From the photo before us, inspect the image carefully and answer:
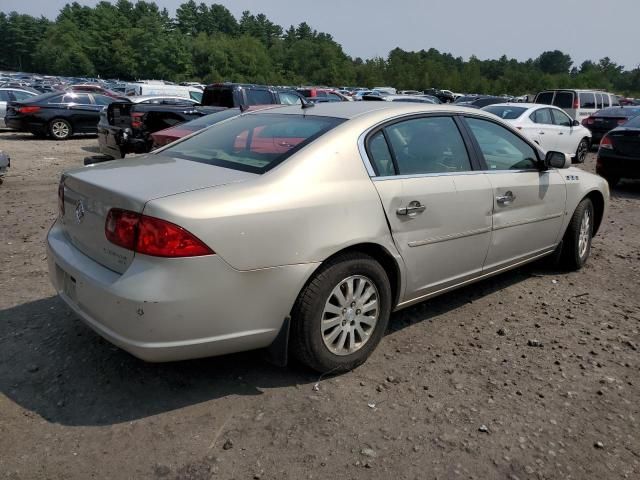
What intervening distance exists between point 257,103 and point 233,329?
10.6 meters

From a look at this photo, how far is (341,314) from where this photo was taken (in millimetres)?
3170

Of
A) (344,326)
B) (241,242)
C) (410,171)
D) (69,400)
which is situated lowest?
(69,400)

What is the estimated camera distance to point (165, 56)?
94.5 metres

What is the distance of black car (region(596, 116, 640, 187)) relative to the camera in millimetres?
9719

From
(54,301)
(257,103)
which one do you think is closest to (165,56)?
(257,103)

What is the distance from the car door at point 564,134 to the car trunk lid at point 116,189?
40.1 feet

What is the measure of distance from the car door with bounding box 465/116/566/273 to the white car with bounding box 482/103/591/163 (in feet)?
26.9

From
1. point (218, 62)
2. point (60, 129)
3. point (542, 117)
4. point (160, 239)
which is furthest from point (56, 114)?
point (218, 62)

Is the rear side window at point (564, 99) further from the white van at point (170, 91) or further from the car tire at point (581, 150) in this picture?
the white van at point (170, 91)

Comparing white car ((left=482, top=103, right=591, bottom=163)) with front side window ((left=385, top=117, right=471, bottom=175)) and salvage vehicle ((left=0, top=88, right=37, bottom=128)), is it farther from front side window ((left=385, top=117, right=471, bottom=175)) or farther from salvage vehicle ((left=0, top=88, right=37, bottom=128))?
salvage vehicle ((left=0, top=88, right=37, bottom=128))

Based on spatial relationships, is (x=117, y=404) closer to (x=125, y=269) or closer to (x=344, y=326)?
(x=125, y=269)

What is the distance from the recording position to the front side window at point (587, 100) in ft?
66.7

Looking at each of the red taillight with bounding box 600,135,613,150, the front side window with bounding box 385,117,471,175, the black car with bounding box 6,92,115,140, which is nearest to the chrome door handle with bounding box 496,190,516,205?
the front side window with bounding box 385,117,471,175

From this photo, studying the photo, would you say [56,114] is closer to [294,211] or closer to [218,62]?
[294,211]
